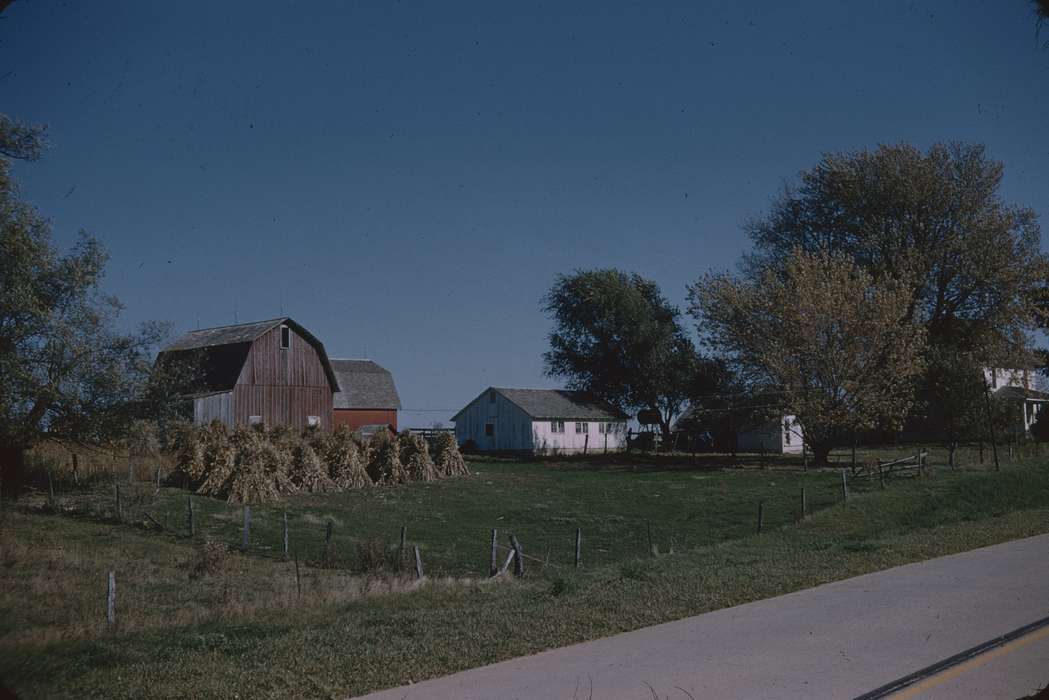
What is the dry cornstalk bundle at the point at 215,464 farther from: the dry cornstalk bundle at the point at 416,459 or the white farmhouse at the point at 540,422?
the white farmhouse at the point at 540,422

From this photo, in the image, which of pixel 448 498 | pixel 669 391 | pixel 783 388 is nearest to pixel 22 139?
pixel 448 498

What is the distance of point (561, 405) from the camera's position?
2739 inches

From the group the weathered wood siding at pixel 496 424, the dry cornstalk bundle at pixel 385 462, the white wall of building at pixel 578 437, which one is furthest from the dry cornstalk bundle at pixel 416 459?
the white wall of building at pixel 578 437

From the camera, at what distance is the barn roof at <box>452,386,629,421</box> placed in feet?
220

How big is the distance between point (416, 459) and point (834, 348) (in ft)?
73.4

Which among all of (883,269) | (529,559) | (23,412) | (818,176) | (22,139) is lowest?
(529,559)

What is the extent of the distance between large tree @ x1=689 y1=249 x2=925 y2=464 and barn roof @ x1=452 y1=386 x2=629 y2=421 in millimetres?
20791

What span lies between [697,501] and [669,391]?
4117 cm

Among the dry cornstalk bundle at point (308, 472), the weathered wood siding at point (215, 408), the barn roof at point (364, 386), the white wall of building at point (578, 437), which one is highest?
the barn roof at point (364, 386)

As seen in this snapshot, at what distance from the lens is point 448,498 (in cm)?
3572

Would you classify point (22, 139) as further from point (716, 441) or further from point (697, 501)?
point (716, 441)

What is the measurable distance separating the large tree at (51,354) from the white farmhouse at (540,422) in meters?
38.8

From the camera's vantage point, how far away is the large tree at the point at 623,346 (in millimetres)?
74500

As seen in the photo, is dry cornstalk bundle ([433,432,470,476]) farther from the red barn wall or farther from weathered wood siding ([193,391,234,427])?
the red barn wall
